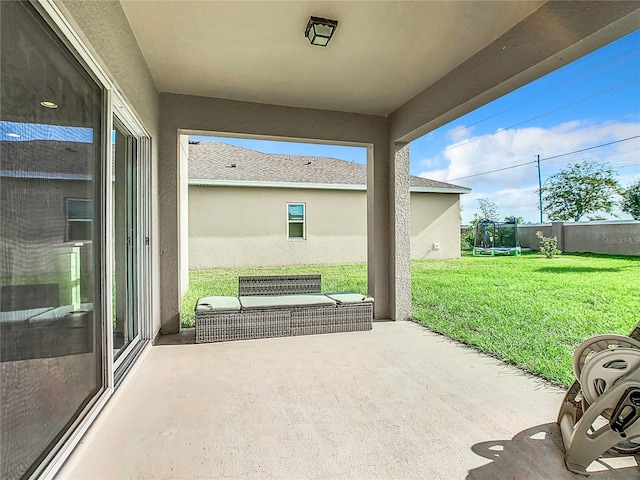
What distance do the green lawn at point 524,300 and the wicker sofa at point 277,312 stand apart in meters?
0.95

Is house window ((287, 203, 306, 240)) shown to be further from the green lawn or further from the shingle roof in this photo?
the green lawn

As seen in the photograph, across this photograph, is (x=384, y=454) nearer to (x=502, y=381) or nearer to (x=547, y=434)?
(x=547, y=434)

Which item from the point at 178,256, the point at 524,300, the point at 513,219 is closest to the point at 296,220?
the point at 178,256

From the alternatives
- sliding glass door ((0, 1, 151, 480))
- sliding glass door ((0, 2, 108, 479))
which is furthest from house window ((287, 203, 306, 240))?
sliding glass door ((0, 2, 108, 479))

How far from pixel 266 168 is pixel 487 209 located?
302 inches

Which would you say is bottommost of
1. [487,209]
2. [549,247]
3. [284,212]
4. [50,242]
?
[549,247]

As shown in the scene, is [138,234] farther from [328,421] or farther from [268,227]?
[268,227]

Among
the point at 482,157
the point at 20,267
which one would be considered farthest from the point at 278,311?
the point at 482,157

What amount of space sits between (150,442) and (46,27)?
7.20ft

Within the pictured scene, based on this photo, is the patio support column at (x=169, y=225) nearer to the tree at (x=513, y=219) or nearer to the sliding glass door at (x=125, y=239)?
the sliding glass door at (x=125, y=239)

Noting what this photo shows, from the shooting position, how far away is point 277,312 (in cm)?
436

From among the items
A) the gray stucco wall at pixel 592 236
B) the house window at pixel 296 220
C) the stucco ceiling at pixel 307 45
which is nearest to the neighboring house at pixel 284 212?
the house window at pixel 296 220

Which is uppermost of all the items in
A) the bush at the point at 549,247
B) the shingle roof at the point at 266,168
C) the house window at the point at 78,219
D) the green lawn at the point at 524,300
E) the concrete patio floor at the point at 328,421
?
the shingle roof at the point at 266,168

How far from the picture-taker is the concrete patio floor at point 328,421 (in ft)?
6.08
